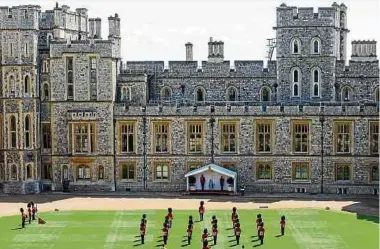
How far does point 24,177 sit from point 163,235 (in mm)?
19974

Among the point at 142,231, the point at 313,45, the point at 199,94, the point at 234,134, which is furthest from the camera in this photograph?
the point at 199,94

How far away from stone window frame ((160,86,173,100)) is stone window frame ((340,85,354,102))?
40.9 feet

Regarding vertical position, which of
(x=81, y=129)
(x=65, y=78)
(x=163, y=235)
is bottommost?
(x=163, y=235)

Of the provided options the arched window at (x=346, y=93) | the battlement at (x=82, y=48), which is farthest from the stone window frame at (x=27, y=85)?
the arched window at (x=346, y=93)

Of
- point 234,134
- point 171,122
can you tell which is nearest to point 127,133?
point 171,122

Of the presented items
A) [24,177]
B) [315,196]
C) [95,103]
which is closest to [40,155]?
[24,177]

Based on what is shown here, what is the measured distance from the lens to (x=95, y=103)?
54.6m

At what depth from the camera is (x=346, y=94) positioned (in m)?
57.1

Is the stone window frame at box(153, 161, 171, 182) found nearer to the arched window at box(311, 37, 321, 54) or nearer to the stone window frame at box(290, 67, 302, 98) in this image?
the stone window frame at box(290, 67, 302, 98)

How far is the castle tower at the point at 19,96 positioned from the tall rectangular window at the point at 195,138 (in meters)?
10.7

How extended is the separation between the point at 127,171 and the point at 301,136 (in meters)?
12.3

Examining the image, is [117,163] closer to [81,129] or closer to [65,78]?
[81,129]

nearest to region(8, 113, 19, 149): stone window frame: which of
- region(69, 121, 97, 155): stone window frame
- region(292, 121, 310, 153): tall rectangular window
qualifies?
region(69, 121, 97, 155): stone window frame

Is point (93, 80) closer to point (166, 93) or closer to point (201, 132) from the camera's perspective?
point (166, 93)
